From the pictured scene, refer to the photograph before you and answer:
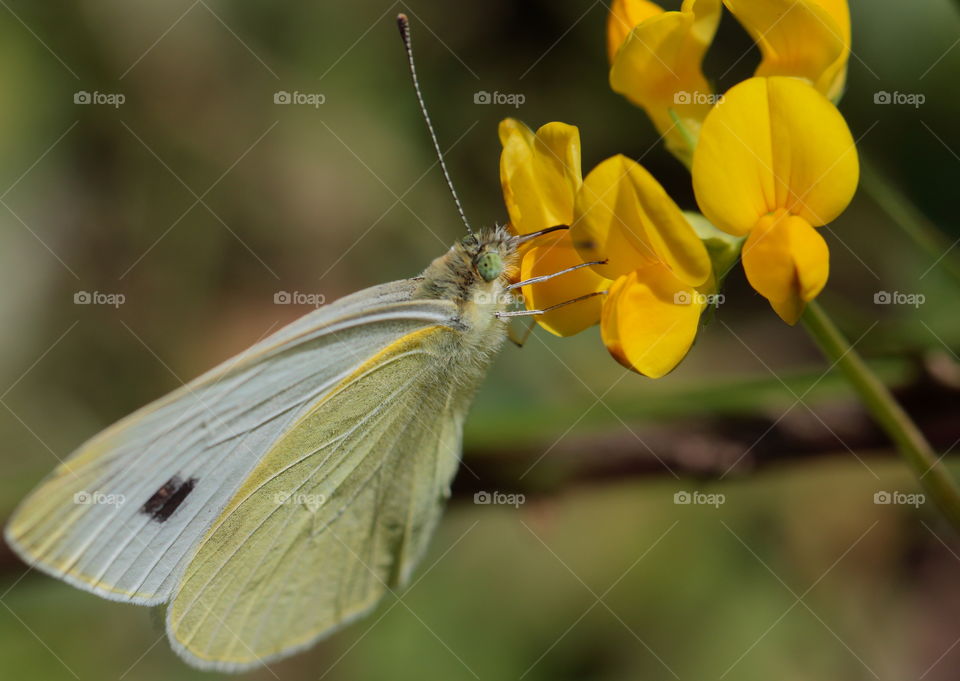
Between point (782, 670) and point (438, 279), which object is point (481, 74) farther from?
point (782, 670)

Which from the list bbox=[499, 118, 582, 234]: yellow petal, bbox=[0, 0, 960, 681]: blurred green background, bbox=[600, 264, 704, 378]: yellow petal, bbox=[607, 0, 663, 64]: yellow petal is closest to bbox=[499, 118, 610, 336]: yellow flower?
bbox=[499, 118, 582, 234]: yellow petal

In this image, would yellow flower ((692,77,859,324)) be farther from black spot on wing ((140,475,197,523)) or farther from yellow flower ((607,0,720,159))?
black spot on wing ((140,475,197,523))

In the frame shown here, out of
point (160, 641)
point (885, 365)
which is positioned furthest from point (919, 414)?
point (160, 641)

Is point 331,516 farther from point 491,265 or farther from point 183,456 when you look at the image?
point 491,265

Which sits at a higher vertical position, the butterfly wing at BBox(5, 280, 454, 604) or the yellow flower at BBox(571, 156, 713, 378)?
the yellow flower at BBox(571, 156, 713, 378)

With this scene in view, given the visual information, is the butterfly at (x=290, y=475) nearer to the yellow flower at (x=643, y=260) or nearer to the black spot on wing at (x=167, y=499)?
the black spot on wing at (x=167, y=499)
